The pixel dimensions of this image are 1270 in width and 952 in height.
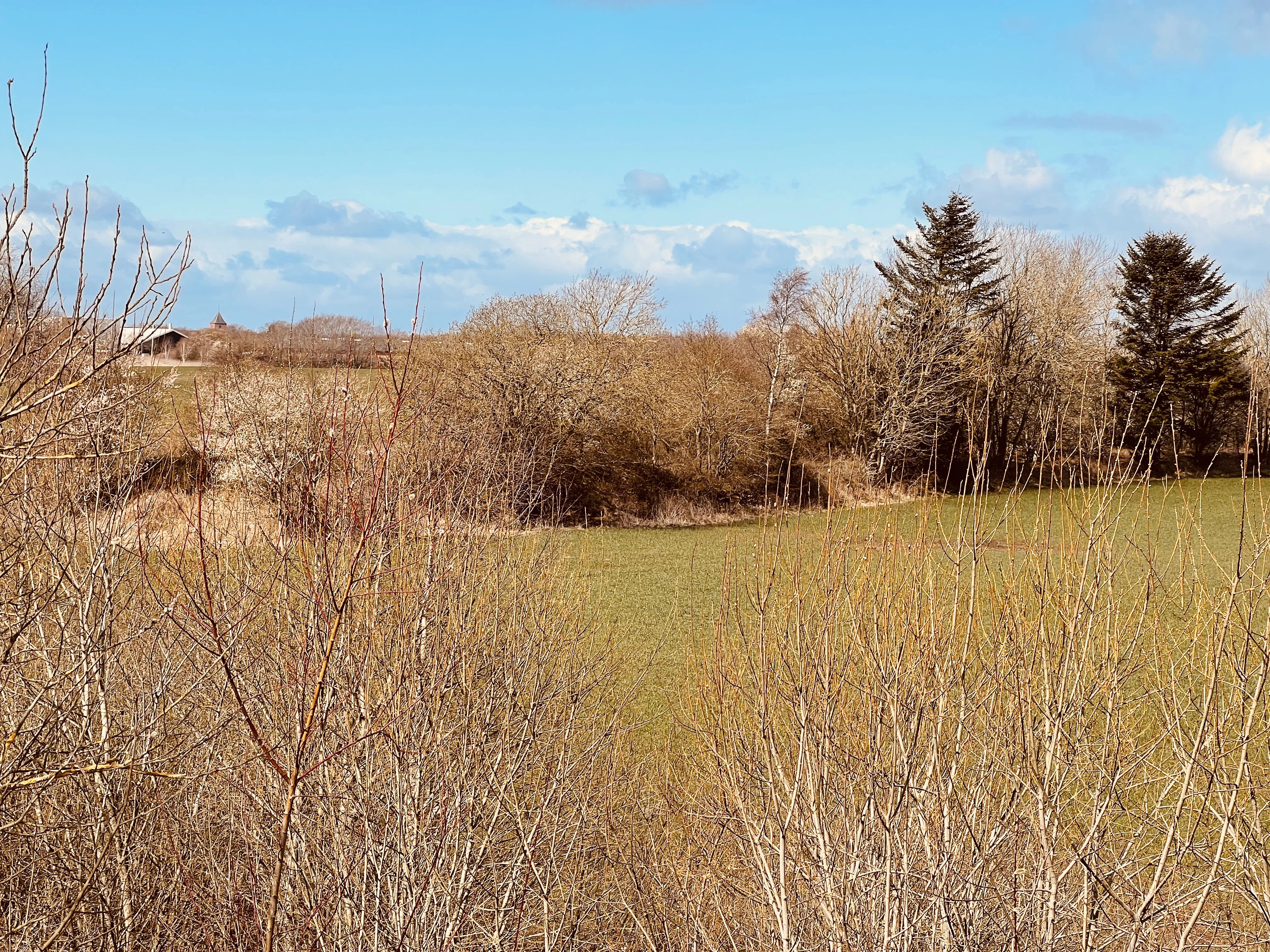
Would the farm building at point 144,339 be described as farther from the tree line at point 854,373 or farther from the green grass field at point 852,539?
the tree line at point 854,373

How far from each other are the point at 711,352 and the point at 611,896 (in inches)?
1106

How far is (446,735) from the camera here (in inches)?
224

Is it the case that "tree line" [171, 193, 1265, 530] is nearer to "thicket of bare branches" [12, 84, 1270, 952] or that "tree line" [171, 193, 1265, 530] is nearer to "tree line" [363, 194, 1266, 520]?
"tree line" [363, 194, 1266, 520]

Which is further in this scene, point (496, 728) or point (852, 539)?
point (496, 728)

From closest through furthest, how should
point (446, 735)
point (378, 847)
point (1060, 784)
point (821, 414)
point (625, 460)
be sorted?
point (1060, 784) → point (378, 847) → point (446, 735) → point (625, 460) → point (821, 414)

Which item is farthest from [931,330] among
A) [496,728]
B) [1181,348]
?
[496,728]

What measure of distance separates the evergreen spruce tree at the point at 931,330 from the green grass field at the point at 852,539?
277 cm

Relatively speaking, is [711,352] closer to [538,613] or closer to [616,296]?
[616,296]

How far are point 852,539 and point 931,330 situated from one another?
106 ft

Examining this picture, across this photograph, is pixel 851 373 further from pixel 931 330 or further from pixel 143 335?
pixel 143 335

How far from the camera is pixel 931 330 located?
35938 millimetres

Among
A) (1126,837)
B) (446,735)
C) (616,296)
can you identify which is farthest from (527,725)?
(616,296)

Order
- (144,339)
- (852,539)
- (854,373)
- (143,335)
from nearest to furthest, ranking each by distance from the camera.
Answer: (143,335), (144,339), (852,539), (854,373)

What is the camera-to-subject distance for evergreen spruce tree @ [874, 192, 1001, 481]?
3525cm
